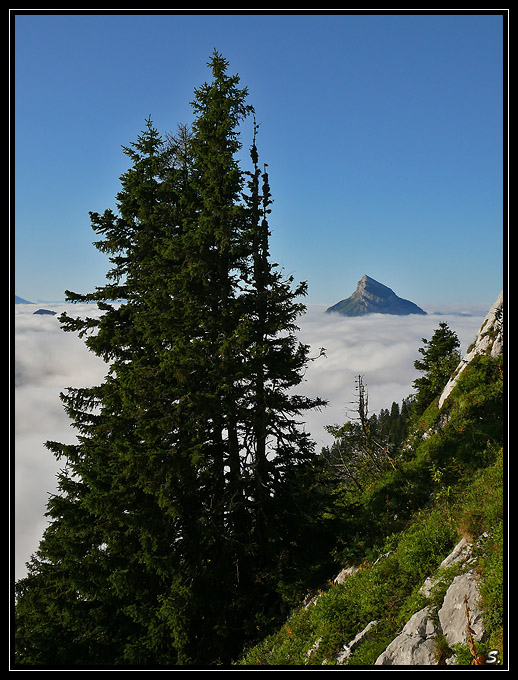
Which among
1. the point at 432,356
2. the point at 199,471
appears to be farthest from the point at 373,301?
the point at 199,471

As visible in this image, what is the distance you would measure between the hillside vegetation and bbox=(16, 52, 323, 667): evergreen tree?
6.00 feet

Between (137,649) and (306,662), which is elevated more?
(306,662)

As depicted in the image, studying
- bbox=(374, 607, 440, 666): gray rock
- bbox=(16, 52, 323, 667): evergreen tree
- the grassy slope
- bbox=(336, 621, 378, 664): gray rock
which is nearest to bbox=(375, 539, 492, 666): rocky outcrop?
bbox=(374, 607, 440, 666): gray rock

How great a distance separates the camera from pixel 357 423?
63.4 ft

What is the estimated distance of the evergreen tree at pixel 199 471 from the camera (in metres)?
12.0

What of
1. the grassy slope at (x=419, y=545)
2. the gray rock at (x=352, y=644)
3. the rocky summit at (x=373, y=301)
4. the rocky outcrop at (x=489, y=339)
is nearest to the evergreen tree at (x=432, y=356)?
the rocky outcrop at (x=489, y=339)

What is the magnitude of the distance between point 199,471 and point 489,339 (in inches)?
514

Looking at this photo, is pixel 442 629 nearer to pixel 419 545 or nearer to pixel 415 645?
pixel 415 645

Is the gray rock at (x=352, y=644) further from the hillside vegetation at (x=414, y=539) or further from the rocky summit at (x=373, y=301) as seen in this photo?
the rocky summit at (x=373, y=301)

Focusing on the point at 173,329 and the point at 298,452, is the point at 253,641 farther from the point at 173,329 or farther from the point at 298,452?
the point at 173,329

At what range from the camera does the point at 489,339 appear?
18281 mm

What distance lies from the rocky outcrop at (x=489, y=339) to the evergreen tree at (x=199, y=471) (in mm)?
8816

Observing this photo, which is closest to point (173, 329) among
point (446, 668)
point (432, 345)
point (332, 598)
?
point (332, 598)
